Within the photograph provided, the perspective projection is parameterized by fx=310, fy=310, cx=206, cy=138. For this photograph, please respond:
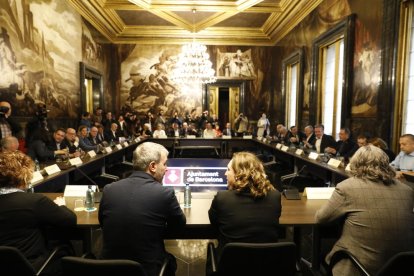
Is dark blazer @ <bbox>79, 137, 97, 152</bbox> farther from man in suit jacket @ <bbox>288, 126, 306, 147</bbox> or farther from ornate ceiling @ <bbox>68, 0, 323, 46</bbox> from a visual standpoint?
man in suit jacket @ <bbox>288, 126, 306, 147</bbox>

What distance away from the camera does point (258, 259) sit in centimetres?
156

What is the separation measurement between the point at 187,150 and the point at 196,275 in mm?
6782

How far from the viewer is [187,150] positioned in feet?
31.7

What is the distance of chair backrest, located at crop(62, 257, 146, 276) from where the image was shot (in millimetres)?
1395

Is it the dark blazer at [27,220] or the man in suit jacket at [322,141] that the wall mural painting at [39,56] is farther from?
the man in suit jacket at [322,141]

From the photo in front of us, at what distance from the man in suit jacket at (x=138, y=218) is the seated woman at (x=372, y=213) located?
103cm

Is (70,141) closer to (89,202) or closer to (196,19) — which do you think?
(89,202)

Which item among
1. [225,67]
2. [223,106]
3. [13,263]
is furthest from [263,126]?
[13,263]

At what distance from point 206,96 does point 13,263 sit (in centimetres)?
1255

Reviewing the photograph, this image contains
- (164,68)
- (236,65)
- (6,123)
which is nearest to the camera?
(6,123)

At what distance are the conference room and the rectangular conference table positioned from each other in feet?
0.04

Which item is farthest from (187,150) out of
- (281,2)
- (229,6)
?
(281,2)

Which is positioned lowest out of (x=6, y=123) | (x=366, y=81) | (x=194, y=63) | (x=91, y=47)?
(x=6, y=123)

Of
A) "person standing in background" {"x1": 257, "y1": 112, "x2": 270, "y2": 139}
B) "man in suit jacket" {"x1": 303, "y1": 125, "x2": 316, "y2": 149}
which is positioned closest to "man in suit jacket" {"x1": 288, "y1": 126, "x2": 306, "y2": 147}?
"man in suit jacket" {"x1": 303, "y1": 125, "x2": 316, "y2": 149}
